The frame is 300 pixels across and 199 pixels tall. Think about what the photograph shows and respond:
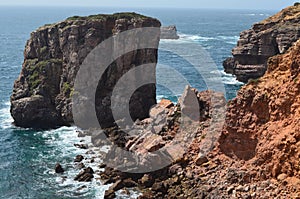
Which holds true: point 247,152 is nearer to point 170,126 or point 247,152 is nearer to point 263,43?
point 170,126

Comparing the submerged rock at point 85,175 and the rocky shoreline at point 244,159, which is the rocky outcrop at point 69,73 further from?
the rocky shoreline at point 244,159

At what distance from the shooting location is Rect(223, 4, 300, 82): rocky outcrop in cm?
9381

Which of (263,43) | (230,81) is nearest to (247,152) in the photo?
(230,81)

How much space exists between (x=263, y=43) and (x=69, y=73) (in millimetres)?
52038

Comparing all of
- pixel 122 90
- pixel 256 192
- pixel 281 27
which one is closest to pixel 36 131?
pixel 122 90

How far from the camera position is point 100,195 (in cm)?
4559

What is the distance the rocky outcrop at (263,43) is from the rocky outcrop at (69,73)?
37.2 meters

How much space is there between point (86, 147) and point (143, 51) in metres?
20.8

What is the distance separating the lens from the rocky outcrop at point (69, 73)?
6975cm

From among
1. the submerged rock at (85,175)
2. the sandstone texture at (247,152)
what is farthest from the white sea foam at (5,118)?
the sandstone texture at (247,152)

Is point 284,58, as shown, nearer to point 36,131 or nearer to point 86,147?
point 86,147

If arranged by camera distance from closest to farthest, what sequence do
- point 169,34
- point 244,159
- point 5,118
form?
point 244,159, point 5,118, point 169,34

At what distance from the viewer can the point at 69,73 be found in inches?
2844

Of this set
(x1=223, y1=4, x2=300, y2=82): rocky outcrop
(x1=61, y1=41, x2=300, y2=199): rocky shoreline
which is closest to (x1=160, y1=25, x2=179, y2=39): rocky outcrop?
(x1=223, y1=4, x2=300, y2=82): rocky outcrop
